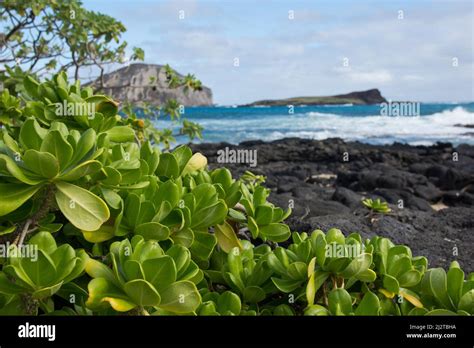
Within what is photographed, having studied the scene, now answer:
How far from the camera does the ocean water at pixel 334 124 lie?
82.4ft

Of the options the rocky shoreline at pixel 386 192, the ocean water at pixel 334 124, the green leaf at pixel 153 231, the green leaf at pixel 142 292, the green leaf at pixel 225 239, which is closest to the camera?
the green leaf at pixel 142 292

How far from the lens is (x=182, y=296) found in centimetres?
105

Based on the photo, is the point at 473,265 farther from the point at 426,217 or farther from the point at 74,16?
the point at 74,16

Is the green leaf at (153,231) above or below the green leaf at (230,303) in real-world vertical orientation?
above

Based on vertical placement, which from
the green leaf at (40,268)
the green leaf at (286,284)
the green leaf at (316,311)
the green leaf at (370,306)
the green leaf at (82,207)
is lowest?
the green leaf at (316,311)

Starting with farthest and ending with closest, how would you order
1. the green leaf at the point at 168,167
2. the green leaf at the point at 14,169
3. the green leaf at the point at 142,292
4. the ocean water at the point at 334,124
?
the ocean water at the point at 334,124
the green leaf at the point at 168,167
the green leaf at the point at 14,169
the green leaf at the point at 142,292

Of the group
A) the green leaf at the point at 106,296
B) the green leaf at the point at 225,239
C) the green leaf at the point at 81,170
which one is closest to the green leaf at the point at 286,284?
the green leaf at the point at 225,239

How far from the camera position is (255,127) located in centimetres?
3328

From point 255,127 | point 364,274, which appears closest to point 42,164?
point 364,274

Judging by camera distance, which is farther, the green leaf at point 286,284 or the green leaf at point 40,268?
the green leaf at point 286,284

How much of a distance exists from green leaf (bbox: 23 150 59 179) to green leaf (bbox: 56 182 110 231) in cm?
5

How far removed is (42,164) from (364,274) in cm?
75

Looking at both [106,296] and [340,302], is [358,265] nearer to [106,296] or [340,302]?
[340,302]

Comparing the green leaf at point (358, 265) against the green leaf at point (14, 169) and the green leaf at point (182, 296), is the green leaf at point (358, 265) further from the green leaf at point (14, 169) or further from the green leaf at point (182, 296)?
the green leaf at point (14, 169)
